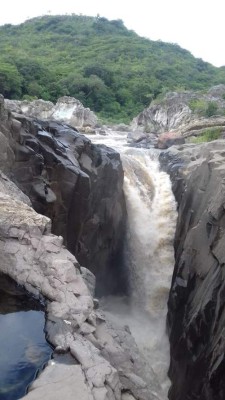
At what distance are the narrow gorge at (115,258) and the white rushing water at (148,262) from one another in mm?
40

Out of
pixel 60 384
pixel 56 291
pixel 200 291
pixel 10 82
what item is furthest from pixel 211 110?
pixel 60 384

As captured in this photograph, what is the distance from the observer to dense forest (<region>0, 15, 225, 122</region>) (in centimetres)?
5191

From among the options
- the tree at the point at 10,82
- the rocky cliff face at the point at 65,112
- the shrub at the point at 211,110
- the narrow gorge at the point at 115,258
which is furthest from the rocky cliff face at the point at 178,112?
the tree at the point at 10,82

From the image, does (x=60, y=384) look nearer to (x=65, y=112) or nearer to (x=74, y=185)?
(x=74, y=185)

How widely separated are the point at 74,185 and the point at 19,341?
7.38m

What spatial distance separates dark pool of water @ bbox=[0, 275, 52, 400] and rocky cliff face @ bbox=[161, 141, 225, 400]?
12.6 ft

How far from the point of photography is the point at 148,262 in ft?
47.0

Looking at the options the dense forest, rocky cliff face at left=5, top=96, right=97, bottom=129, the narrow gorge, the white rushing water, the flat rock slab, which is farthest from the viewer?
the dense forest

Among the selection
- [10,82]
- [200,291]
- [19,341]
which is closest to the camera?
[19,341]

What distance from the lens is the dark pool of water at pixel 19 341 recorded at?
192 inches

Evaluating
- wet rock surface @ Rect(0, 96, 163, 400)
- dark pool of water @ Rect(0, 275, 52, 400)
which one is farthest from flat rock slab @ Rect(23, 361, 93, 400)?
dark pool of water @ Rect(0, 275, 52, 400)

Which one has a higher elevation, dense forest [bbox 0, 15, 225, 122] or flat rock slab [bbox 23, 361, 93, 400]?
dense forest [bbox 0, 15, 225, 122]

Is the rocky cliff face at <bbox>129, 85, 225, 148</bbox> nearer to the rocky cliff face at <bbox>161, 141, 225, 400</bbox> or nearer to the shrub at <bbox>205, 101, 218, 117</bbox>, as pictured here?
the shrub at <bbox>205, 101, 218, 117</bbox>

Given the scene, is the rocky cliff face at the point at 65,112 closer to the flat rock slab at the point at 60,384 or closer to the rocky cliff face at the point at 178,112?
the rocky cliff face at the point at 178,112
